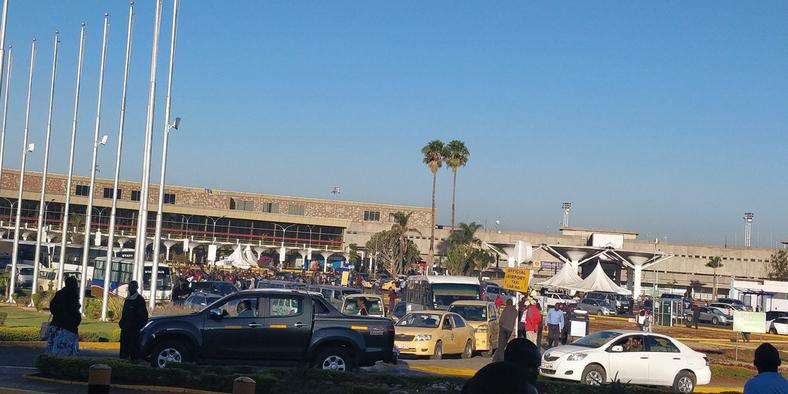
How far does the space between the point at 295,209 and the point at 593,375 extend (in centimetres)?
7988

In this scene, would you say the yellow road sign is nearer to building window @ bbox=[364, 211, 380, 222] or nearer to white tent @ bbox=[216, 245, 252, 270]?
white tent @ bbox=[216, 245, 252, 270]

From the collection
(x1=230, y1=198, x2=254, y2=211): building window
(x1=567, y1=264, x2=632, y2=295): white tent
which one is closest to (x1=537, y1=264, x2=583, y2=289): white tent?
(x1=567, y1=264, x2=632, y2=295): white tent

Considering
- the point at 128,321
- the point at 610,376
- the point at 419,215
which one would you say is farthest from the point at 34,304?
the point at 419,215

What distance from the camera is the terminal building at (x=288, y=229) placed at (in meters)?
90.4

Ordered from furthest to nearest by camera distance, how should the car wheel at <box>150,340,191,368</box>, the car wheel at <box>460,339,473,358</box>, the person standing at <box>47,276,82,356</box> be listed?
1. the car wheel at <box>460,339,473,358</box>
2. the car wheel at <box>150,340,191,368</box>
3. the person standing at <box>47,276,82,356</box>

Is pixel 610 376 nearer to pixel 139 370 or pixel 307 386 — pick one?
pixel 307 386

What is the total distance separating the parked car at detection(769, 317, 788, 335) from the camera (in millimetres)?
52625

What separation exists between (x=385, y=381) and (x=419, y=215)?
84.8 m

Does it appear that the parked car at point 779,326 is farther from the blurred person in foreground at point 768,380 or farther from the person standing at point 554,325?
the blurred person in foreground at point 768,380

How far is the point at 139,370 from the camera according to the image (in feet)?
50.5

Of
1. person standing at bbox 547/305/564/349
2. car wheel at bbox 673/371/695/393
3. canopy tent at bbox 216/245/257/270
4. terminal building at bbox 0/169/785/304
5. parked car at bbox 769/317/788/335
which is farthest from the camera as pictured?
terminal building at bbox 0/169/785/304

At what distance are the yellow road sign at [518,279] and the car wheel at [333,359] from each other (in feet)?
34.8

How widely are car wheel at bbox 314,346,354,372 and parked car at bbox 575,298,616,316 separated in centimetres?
4455

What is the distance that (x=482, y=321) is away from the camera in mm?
28266
